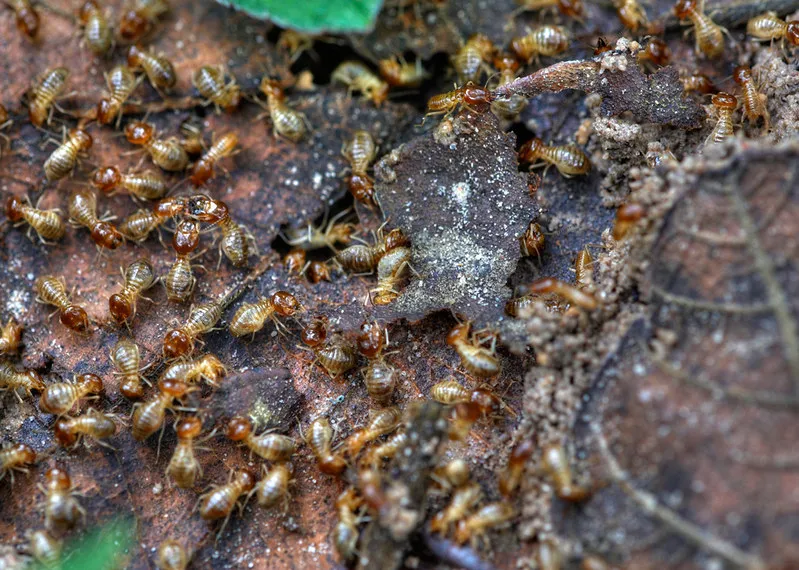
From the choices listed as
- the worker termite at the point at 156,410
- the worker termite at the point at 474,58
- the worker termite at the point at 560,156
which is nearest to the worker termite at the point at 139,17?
the worker termite at the point at 474,58

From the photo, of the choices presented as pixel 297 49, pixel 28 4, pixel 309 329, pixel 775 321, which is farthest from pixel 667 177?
pixel 28 4

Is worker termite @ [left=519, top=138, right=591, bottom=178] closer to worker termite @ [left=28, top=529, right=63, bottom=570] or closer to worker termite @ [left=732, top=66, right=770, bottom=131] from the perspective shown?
worker termite @ [left=732, top=66, right=770, bottom=131]

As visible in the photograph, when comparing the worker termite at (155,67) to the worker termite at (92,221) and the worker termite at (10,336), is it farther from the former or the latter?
the worker termite at (10,336)

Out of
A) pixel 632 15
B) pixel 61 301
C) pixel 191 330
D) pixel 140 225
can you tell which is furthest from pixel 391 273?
pixel 632 15

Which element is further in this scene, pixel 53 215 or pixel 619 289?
pixel 53 215

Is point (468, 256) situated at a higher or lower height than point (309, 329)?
higher

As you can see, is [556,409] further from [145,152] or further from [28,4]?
[28,4]

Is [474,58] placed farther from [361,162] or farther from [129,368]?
[129,368]
